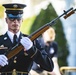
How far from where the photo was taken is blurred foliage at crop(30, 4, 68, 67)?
9.09ft

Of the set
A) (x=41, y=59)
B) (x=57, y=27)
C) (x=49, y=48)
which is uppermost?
(x=57, y=27)

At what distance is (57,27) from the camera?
2967 millimetres

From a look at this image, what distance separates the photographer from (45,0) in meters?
2.82

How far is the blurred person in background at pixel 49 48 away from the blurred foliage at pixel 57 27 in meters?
0.06

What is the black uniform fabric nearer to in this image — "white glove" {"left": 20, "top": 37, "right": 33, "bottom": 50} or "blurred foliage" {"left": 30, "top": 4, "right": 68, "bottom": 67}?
"white glove" {"left": 20, "top": 37, "right": 33, "bottom": 50}

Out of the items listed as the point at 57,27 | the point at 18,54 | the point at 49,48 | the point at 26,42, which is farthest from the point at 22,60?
the point at 57,27

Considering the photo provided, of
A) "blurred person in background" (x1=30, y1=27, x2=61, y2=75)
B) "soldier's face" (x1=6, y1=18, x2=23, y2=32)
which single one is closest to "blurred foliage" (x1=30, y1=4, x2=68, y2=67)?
"blurred person in background" (x1=30, y1=27, x2=61, y2=75)

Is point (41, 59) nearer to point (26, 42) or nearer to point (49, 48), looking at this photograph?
point (26, 42)

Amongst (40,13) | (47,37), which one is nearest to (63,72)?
(47,37)

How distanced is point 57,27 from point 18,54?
0.83 meters

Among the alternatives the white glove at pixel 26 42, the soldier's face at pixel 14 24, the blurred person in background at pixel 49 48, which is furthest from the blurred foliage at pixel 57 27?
the white glove at pixel 26 42

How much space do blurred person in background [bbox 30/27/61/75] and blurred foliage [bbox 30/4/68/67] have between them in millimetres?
63

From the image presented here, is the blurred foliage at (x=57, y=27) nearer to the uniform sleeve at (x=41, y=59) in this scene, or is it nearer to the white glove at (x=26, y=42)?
the uniform sleeve at (x=41, y=59)

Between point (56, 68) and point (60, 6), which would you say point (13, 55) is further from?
point (60, 6)
